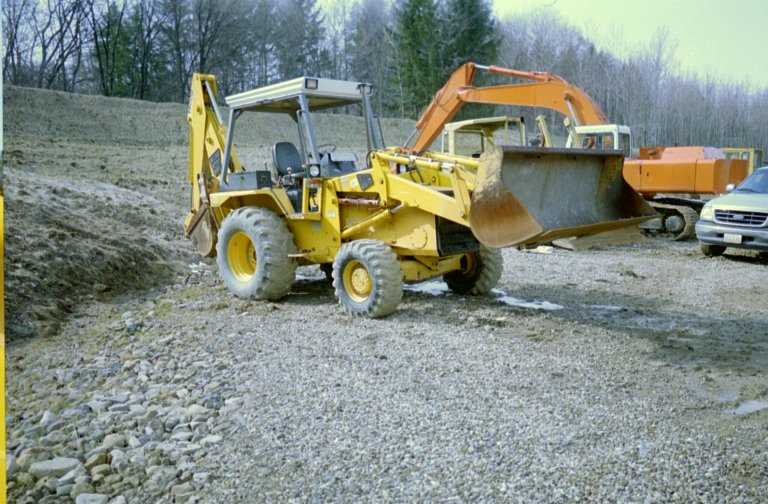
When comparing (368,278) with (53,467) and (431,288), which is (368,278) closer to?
(431,288)

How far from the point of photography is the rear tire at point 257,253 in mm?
6734

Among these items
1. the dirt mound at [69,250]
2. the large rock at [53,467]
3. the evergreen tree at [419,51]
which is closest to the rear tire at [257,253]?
the dirt mound at [69,250]

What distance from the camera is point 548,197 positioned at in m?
5.62

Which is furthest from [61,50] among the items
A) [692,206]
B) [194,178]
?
[692,206]

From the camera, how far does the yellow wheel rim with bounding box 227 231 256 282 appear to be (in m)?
7.29

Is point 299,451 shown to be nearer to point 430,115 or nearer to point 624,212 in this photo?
point 624,212

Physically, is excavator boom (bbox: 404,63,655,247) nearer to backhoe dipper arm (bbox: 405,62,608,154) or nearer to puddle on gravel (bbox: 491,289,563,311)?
puddle on gravel (bbox: 491,289,563,311)

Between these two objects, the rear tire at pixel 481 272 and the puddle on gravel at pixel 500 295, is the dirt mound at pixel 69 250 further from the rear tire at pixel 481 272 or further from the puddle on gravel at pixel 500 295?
the rear tire at pixel 481 272

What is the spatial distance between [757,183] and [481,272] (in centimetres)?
574

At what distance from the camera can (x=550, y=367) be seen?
471 centimetres

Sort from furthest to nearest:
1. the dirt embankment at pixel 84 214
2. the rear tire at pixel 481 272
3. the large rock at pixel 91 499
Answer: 1. the rear tire at pixel 481 272
2. the dirt embankment at pixel 84 214
3. the large rock at pixel 91 499

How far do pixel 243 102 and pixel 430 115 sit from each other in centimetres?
714

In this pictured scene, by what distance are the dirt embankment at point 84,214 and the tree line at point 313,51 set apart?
300 centimetres

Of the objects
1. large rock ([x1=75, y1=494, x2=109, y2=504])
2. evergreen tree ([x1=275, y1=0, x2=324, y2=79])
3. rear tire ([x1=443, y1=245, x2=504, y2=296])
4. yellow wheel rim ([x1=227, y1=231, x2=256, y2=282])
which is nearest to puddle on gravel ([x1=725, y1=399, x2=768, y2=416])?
rear tire ([x1=443, y1=245, x2=504, y2=296])
